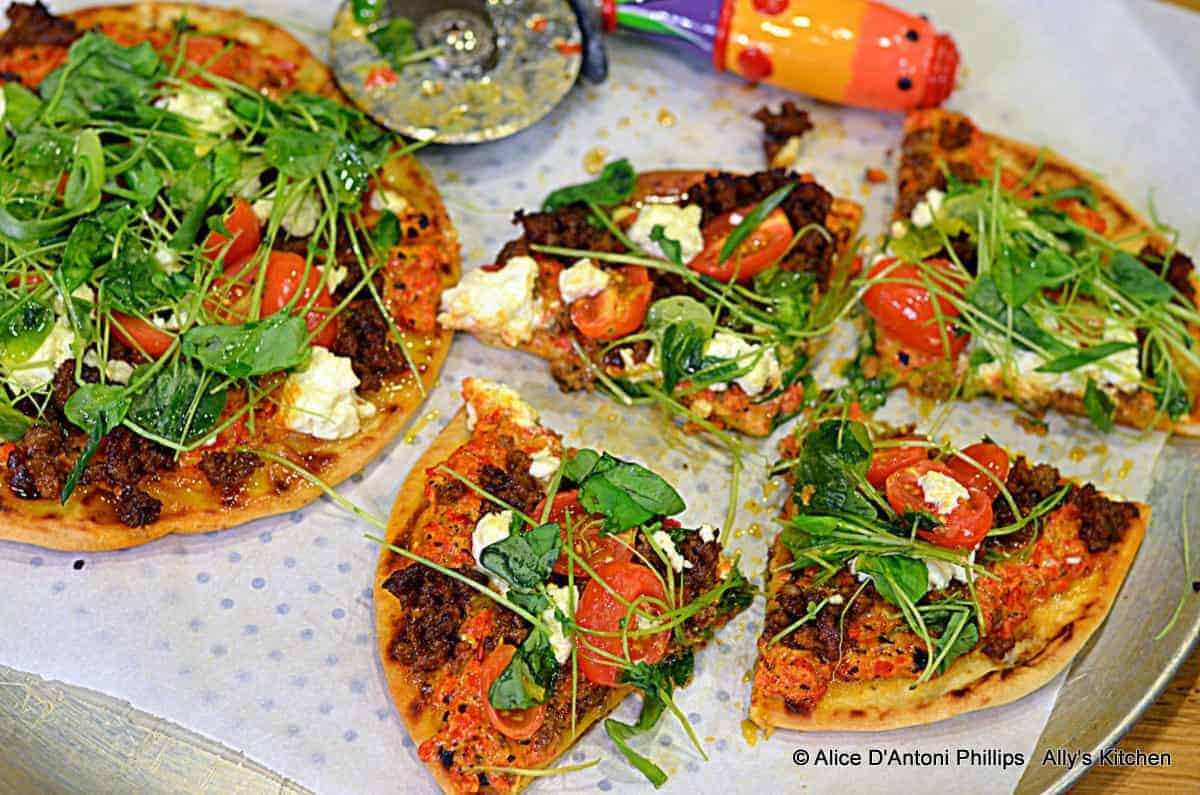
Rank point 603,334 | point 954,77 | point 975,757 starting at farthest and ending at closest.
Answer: point 954,77 < point 603,334 < point 975,757

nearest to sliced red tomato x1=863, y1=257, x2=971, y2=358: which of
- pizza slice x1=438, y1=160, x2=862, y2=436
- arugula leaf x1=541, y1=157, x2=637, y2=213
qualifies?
pizza slice x1=438, y1=160, x2=862, y2=436

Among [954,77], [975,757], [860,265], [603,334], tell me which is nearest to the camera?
[975,757]

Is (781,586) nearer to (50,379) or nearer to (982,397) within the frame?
(982,397)

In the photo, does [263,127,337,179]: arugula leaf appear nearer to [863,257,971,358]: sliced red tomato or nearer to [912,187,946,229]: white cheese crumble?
[863,257,971,358]: sliced red tomato

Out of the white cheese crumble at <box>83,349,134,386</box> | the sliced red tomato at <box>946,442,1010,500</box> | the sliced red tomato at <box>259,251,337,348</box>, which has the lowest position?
the white cheese crumble at <box>83,349,134,386</box>

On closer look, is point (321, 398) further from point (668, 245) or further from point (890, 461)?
point (890, 461)

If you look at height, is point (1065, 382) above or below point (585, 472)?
above

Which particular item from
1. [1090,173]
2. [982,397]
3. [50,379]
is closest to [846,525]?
[982,397]
